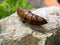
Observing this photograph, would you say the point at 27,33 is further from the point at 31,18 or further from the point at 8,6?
the point at 8,6

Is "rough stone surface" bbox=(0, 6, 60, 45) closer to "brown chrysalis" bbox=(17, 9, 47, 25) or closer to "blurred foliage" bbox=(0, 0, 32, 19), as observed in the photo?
"brown chrysalis" bbox=(17, 9, 47, 25)

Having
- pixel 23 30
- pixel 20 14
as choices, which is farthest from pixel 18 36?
pixel 20 14

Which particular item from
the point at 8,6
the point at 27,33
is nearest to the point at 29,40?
the point at 27,33

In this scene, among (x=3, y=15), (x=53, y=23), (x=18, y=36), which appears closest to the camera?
(x=18, y=36)

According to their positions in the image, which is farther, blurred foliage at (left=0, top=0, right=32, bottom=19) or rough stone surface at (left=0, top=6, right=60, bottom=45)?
blurred foliage at (left=0, top=0, right=32, bottom=19)

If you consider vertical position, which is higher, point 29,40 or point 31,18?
point 31,18

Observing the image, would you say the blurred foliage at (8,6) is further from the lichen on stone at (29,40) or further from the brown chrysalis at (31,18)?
the lichen on stone at (29,40)

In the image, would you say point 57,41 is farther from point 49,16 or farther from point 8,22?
point 8,22

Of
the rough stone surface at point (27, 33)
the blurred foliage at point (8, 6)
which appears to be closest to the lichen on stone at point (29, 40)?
the rough stone surface at point (27, 33)

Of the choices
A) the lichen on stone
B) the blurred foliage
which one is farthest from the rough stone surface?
the blurred foliage
